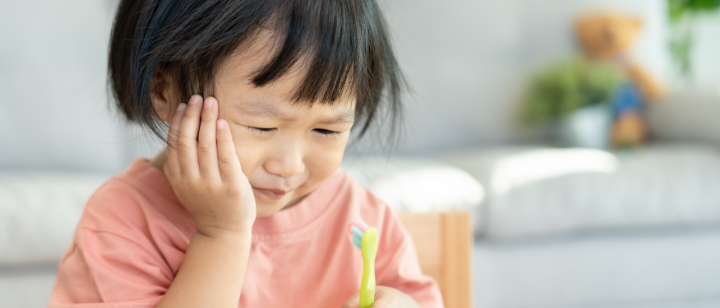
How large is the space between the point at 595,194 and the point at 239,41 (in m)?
0.96

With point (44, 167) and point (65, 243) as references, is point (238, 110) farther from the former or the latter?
point (44, 167)

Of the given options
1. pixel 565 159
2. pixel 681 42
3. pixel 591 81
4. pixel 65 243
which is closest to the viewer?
pixel 65 243

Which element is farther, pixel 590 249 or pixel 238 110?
pixel 590 249

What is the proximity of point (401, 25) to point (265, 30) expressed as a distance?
118cm

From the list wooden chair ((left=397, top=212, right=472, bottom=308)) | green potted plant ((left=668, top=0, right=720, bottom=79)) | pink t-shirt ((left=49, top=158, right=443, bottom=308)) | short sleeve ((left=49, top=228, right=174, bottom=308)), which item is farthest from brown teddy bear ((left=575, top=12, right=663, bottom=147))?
short sleeve ((left=49, top=228, right=174, bottom=308))

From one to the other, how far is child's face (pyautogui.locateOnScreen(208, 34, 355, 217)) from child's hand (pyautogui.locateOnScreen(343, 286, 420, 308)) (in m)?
0.12

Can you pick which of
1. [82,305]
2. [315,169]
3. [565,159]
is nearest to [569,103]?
[565,159]

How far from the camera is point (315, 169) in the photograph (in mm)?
557

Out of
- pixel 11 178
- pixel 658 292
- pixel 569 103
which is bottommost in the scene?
pixel 658 292

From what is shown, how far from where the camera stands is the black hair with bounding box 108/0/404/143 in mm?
486

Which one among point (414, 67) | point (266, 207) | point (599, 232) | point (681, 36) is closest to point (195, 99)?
point (266, 207)

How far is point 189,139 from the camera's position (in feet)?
1.66

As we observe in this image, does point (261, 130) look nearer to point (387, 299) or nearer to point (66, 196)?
point (387, 299)

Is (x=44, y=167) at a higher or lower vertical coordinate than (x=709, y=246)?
higher
